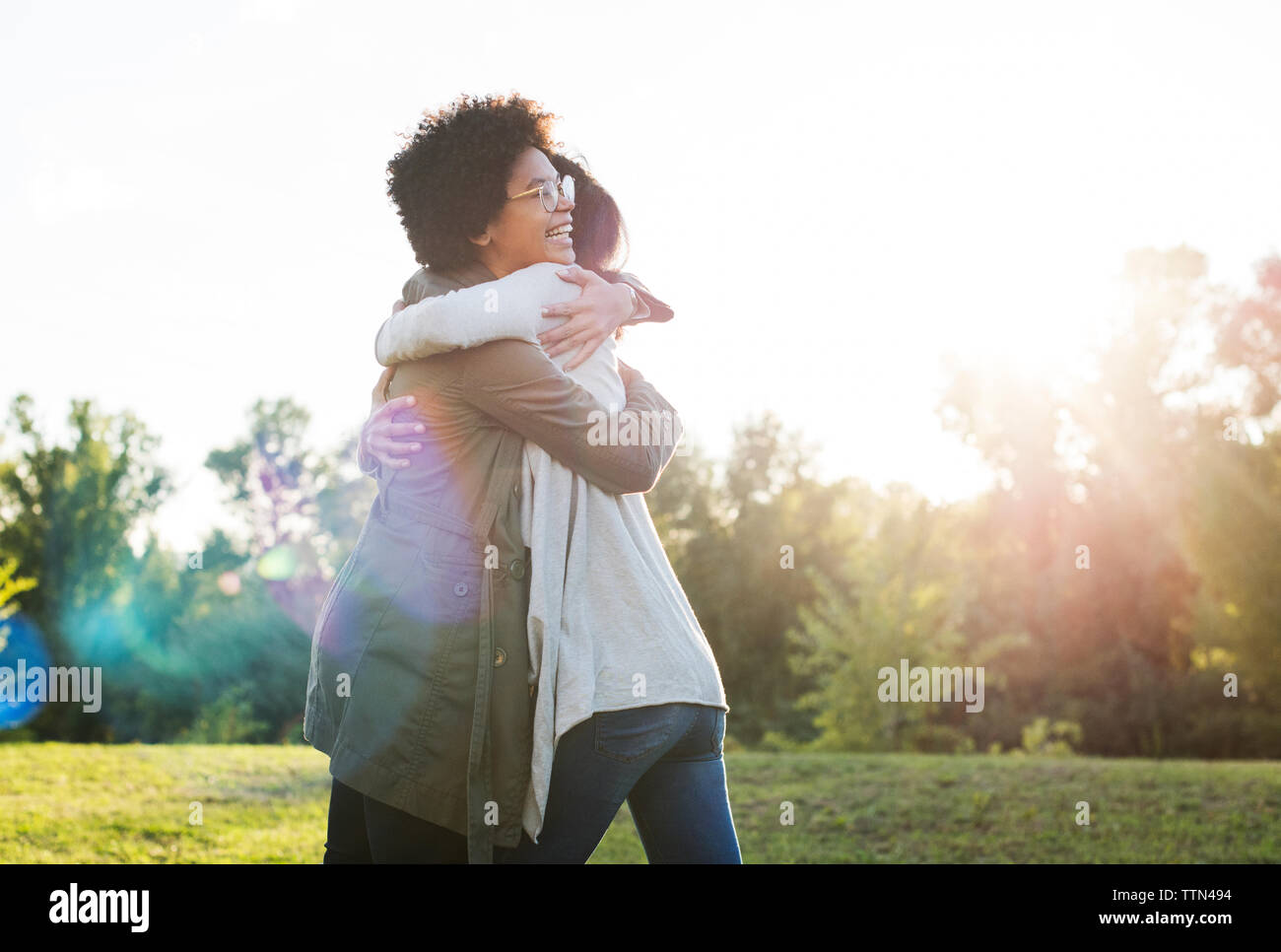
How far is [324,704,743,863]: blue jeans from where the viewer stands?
1.91 m

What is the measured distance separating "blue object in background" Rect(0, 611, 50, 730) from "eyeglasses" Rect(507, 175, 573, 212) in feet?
78.0

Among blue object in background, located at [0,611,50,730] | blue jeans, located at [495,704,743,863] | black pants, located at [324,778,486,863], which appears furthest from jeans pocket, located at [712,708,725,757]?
blue object in background, located at [0,611,50,730]

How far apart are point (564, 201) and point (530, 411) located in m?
0.58

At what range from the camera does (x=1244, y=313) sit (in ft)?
97.3

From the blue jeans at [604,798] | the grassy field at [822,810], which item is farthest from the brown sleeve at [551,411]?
the grassy field at [822,810]

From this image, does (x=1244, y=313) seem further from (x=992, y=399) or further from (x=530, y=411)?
(x=530, y=411)

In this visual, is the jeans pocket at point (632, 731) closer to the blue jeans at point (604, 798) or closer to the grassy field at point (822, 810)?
the blue jeans at point (604, 798)

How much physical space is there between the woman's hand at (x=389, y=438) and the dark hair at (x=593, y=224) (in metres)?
0.57

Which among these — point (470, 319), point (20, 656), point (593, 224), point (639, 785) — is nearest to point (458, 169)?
point (593, 224)

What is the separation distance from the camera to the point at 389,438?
6.79ft

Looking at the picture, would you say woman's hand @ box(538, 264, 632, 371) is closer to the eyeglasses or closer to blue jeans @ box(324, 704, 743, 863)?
the eyeglasses
